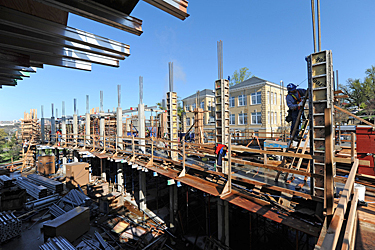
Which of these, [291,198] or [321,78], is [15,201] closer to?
[291,198]

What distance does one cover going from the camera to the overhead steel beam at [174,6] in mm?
1607

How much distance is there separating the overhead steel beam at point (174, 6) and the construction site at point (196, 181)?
0.04ft

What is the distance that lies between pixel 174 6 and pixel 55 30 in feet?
3.85

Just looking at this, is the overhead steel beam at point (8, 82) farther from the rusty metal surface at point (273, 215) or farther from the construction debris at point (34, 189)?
the construction debris at point (34, 189)

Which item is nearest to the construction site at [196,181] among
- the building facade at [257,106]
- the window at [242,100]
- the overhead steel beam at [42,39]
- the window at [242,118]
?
the overhead steel beam at [42,39]

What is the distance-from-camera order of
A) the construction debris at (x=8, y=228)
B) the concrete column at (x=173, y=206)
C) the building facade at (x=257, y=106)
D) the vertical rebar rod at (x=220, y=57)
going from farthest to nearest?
the building facade at (x=257, y=106) → the concrete column at (x=173, y=206) → the construction debris at (x=8, y=228) → the vertical rebar rod at (x=220, y=57)

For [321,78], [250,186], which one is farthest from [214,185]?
[321,78]

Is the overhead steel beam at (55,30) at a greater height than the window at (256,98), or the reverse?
the window at (256,98)

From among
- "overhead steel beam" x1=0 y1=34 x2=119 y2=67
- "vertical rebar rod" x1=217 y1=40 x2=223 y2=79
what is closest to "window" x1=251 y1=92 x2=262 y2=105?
"vertical rebar rod" x1=217 y1=40 x2=223 y2=79

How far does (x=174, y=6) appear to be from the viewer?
1670 mm

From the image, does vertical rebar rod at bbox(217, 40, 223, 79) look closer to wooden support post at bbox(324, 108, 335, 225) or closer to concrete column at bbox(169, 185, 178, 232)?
wooden support post at bbox(324, 108, 335, 225)

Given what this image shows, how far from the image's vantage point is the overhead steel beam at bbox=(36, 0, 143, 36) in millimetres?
1478

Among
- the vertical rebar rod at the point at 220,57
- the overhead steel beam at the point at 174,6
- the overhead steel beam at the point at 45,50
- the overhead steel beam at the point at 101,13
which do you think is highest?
the vertical rebar rod at the point at 220,57

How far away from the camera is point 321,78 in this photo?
4.98 meters
